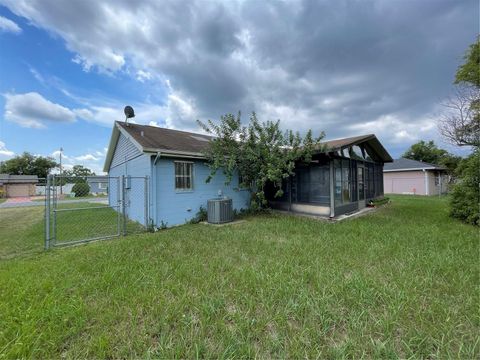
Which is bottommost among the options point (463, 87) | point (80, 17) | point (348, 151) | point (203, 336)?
point (203, 336)

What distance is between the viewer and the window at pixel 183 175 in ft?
25.2

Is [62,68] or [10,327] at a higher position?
[62,68]

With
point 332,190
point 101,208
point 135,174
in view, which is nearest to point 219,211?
point 135,174

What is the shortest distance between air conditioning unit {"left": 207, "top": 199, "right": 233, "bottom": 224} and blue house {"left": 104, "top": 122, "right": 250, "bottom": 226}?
676 mm

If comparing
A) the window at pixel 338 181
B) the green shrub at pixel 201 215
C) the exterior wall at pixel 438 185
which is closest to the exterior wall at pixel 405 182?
the exterior wall at pixel 438 185

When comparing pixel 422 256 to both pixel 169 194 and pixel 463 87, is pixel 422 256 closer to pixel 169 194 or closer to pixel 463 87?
pixel 169 194

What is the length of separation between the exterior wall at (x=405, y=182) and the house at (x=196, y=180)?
13536 mm

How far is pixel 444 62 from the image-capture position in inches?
382

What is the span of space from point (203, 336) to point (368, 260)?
10.9ft

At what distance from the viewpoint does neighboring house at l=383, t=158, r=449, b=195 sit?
1966 centimetres

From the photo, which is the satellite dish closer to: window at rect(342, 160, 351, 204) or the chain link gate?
the chain link gate

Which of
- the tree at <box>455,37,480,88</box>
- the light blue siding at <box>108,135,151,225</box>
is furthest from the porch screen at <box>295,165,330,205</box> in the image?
the tree at <box>455,37,480,88</box>

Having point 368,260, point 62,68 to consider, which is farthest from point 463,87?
point 62,68

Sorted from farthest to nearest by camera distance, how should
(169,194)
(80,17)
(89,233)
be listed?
(169,194) < (89,233) < (80,17)
